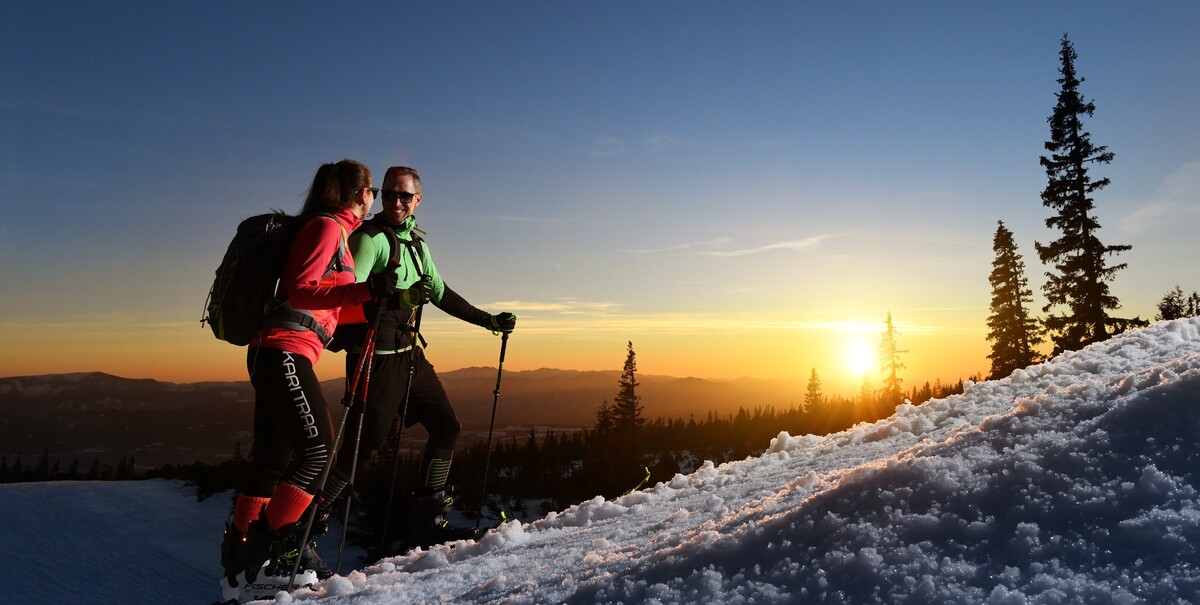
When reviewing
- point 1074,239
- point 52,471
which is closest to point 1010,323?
point 1074,239

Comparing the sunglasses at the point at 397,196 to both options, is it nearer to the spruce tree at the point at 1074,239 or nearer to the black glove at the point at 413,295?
the black glove at the point at 413,295

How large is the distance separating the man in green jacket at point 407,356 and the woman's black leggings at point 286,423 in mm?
573

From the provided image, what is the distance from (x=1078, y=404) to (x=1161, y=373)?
0.54m

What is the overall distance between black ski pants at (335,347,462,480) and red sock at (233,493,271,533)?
25.0 inches

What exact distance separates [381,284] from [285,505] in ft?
5.06

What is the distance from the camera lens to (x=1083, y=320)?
2389 centimetres

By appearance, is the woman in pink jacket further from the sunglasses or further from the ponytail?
the sunglasses

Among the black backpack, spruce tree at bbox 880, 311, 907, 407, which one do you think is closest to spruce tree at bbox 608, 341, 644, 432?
spruce tree at bbox 880, 311, 907, 407

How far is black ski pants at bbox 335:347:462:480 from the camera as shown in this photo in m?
5.07

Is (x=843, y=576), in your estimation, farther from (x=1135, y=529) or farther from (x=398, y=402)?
(x=398, y=402)

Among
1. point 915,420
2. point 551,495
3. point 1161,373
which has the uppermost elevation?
point 1161,373

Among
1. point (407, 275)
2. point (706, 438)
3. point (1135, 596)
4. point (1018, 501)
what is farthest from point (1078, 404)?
point (706, 438)

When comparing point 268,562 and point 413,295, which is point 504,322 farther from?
point 268,562

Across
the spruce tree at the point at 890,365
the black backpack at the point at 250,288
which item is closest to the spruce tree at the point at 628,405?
the spruce tree at the point at 890,365
